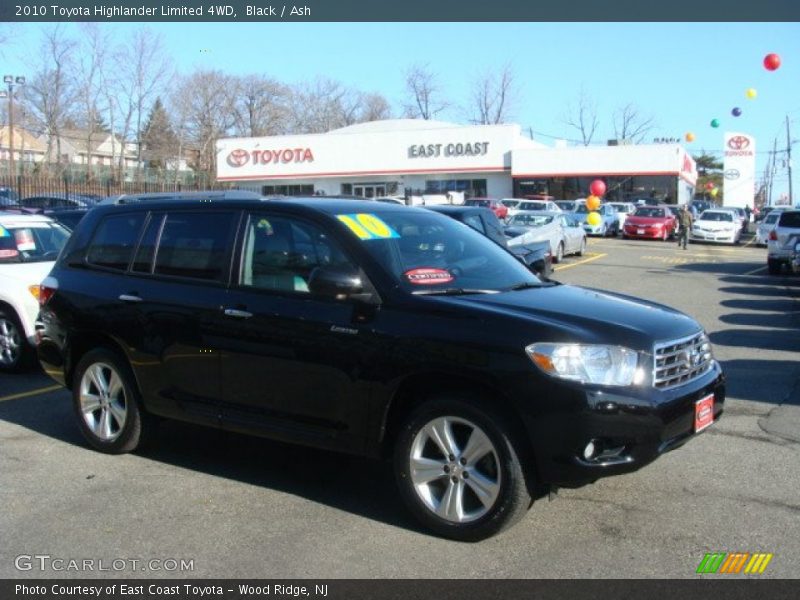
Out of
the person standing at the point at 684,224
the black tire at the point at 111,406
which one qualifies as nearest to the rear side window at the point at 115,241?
the black tire at the point at 111,406

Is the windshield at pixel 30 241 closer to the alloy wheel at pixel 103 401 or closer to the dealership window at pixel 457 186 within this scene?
the alloy wheel at pixel 103 401

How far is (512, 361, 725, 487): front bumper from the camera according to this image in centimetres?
420

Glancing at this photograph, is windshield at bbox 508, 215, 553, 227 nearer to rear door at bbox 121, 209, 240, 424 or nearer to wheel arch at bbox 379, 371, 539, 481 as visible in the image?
rear door at bbox 121, 209, 240, 424

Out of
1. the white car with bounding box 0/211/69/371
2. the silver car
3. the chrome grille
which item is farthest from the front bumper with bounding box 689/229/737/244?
the chrome grille

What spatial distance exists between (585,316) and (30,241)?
729cm

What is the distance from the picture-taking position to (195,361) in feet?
18.1

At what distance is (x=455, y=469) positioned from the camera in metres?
4.54

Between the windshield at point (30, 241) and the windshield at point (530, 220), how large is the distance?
1532 centimetres

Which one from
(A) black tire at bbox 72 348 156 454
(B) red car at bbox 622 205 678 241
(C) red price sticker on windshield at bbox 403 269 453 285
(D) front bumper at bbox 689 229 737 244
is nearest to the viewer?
(C) red price sticker on windshield at bbox 403 269 453 285

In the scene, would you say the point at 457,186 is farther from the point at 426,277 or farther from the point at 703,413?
the point at 703,413

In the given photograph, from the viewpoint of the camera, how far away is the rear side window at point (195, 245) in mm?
5559

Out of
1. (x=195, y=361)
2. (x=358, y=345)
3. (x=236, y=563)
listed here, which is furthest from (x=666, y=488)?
(x=195, y=361)

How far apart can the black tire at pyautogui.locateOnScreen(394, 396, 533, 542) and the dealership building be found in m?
39.8
